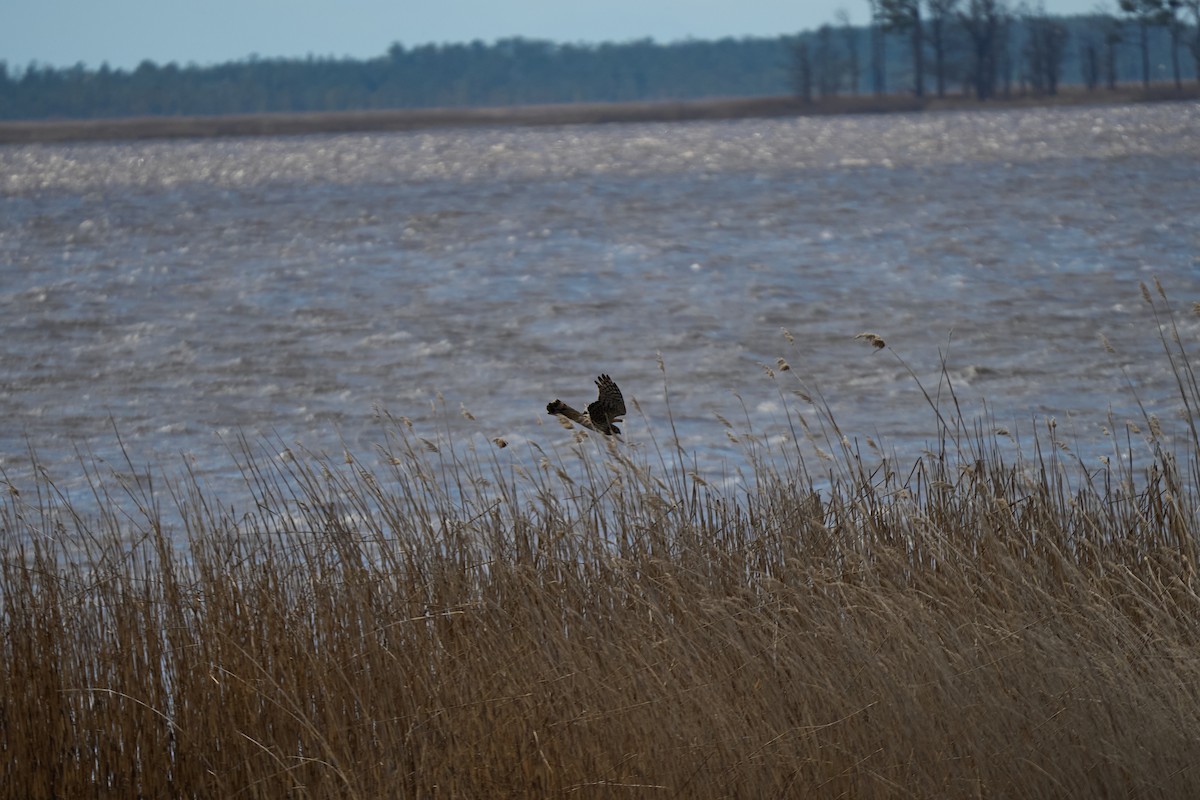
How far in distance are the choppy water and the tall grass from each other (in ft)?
7.91

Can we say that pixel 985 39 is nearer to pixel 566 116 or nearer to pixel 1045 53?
pixel 1045 53

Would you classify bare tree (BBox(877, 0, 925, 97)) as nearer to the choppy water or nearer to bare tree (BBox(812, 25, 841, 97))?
bare tree (BBox(812, 25, 841, 97))

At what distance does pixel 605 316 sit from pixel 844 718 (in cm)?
1507

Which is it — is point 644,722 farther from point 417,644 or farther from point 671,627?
point 417,644

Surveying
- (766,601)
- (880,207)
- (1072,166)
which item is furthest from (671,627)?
(1072,166)

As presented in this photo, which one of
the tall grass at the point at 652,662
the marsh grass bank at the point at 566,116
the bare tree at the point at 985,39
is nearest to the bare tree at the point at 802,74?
the marsh grass bank at the point at 566,116

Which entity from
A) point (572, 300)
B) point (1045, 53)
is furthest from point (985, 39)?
point (572, 300)

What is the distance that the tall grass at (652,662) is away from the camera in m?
3.62

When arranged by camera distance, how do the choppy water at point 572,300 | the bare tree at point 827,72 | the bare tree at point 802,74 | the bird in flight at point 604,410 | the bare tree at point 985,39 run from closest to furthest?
the bird in flight at point 604,410 < the choppy water at point 572,300 < the bare tree at point 985,39 < the bare tree at point 802,74 < the bare tree at point 827,72

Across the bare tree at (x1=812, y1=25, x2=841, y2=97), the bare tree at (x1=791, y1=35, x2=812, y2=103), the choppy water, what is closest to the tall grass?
the choppy water

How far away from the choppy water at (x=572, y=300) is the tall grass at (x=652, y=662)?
94.9 inches

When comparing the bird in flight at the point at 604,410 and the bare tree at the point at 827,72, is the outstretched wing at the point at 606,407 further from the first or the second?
the bare tree at the point at 827,72

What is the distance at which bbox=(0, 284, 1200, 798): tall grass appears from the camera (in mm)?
3623

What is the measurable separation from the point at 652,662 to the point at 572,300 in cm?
1647
